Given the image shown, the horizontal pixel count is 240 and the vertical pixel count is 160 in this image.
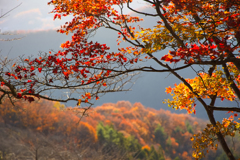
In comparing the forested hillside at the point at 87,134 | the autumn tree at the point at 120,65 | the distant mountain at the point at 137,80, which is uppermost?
the distant mountain at the point at 137,80

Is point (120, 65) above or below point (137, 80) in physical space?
below

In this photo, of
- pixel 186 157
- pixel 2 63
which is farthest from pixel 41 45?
pixel 2 63

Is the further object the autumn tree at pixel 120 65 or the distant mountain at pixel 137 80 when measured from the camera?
the distant mountain at pixel 137 80

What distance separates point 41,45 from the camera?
81000 mm

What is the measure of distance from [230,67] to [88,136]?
16.7 meters

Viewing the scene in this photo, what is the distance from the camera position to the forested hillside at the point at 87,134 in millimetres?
10486

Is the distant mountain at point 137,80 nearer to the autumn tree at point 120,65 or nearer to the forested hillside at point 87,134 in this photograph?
the forested hillside at point 87,134

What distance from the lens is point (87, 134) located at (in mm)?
19047

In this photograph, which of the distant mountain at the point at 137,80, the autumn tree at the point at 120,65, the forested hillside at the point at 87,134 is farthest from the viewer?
the distant mountain at the point at 137,80

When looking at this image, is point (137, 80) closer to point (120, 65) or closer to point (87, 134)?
point (87, 134)

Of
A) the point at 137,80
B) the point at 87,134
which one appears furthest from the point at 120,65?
the point at 137,80

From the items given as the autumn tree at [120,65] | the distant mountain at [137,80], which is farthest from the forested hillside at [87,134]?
the distant mountain at [137,80]

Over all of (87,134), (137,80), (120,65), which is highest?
(137,80)

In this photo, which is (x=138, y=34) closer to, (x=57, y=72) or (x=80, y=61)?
(x=80, y=61)
